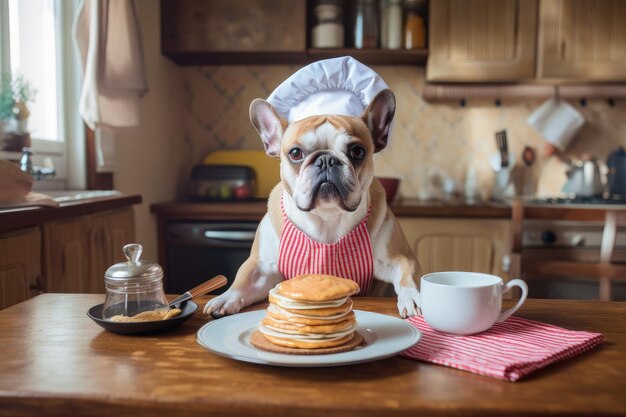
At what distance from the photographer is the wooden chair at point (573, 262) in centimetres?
189

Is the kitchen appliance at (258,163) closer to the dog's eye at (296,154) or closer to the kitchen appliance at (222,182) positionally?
the kitchen appliance at (222,182)

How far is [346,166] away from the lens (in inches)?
41.1

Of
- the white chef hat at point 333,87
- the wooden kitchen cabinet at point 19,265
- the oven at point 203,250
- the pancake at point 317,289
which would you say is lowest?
the oven at point 203,250

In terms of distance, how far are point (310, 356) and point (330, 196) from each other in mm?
479

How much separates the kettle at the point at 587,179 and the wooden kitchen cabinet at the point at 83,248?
209 cm

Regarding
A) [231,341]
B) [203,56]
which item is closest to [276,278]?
[231,341]

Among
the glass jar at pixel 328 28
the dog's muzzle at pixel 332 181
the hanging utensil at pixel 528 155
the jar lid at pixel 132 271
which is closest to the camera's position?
the jar lid at pixel 132 271

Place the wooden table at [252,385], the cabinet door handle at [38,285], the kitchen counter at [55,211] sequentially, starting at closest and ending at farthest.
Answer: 1. the wooden table at [252,385]
2. the kitchen counter at [55,211]
3. the cabinet door handle at [38,285]

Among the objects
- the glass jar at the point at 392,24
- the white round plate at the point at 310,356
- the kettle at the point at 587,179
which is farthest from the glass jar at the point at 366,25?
the white round plate at the point at 310,356

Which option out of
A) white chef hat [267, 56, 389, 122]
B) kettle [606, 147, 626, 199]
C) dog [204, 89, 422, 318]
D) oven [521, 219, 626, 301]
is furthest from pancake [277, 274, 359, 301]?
kettle [606, 147, 626, 199]

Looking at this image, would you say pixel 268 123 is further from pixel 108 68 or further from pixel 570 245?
pixel 570 245

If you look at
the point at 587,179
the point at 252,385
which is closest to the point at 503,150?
the point at 587,179

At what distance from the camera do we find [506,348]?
24.4 inches

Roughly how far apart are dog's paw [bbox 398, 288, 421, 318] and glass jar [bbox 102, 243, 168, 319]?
347 mm
